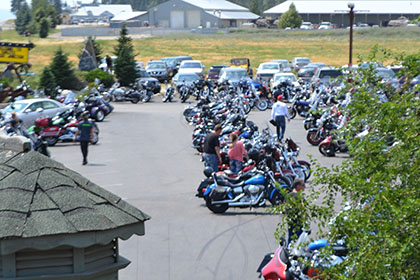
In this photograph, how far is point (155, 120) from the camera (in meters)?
32.4

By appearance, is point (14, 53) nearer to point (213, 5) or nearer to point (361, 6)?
point (361, 6)

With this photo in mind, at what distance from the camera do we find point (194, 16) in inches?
5221

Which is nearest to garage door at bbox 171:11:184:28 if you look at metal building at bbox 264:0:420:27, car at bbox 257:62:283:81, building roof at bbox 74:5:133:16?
→ metal building at bbox 264:0:420:27

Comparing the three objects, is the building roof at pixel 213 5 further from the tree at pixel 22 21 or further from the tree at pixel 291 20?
the tree at pixel 22 21

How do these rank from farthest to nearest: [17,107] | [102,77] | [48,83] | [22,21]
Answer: [22,21] < [102,77] < [48,83] < [17,107]

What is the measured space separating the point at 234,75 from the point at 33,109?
14530 mm

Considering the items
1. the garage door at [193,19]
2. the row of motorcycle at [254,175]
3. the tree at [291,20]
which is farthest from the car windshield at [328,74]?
the garage door at [193,19]

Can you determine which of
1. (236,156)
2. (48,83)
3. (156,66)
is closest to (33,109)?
(48,83)

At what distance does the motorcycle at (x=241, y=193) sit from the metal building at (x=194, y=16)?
378 feet

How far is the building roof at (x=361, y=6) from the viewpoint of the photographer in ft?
405

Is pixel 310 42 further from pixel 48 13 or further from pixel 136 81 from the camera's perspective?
pixel 48 13

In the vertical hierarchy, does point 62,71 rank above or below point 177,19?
above

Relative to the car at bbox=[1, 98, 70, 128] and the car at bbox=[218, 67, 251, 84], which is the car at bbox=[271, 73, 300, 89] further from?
the car at bbox=[1, 98, 70, 128]

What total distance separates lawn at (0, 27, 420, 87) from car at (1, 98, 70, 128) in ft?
112
